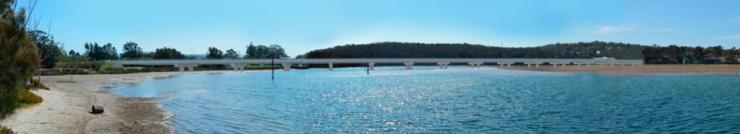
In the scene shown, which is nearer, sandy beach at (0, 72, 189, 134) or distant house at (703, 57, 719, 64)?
sandy beach at (0, 72, 189, 134)

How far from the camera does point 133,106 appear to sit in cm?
4247

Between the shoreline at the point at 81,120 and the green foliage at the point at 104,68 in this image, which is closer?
the shoreline at the point at 81,120

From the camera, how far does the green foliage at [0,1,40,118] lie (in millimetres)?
15141

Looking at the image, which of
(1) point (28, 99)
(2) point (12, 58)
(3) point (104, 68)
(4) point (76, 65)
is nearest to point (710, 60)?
(3) point (104, 68)

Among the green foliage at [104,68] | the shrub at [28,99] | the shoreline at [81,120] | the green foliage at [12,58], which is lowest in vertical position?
the shoreline at [81,120]

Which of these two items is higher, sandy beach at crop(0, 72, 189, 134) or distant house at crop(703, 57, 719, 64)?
distant house at crop(703, 57, 719, 64)

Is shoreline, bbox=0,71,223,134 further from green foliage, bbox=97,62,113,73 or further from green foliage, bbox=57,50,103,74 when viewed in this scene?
green foliage, bbox=97,62,113,73

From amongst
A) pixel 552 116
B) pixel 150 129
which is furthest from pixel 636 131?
pixel 150 129

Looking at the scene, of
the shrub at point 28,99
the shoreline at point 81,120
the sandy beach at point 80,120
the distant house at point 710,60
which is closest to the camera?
the sandy beach at point 80,120

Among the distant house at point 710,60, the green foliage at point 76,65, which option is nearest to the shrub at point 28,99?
the green foliage at point 76,65

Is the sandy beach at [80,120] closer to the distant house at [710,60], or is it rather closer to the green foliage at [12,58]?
the green foliage at [12,58]

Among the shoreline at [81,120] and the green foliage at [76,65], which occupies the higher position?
the green foliage at [76,65]

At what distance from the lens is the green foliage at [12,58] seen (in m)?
15.1

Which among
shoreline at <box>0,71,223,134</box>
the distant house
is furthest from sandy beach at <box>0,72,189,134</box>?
the distant house
